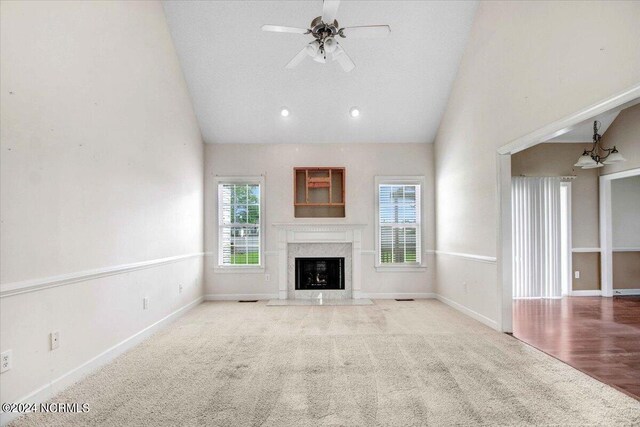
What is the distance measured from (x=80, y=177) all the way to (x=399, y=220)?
4911 millimetres

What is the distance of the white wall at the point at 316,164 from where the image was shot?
6.32 metres

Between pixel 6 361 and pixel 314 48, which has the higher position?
pixel 314 48

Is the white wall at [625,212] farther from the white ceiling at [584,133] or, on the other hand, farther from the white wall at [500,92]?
the white wall at [500,92]

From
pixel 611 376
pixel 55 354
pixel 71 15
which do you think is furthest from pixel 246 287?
pixel 611 376

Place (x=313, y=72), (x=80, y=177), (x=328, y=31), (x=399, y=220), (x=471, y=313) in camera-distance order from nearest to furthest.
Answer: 1. (x=80, y=177)
2. (x=328, y=31)
3. (x=471, y=313)
4. (x=313, y=72)
5. (x=399, y=220)

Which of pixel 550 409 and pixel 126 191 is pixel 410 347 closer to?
pixel 550 409

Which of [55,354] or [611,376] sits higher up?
[55,354]

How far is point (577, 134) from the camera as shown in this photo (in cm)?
616

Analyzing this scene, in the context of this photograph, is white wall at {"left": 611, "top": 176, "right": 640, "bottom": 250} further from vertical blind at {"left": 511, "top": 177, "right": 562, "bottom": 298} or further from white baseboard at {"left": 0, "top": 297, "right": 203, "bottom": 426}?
white baseboard at {"left": 0, "top": 297, "right": 203, "bottom": 426}

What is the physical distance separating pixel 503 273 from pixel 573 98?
196cm

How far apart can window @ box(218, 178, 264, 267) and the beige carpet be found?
214 centimetres

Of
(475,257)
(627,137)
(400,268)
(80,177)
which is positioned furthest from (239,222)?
(627,137)

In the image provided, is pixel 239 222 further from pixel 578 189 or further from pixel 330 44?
pixel 578 189

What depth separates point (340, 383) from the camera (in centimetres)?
274
